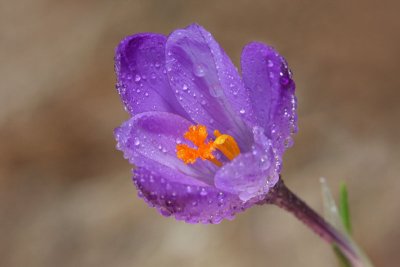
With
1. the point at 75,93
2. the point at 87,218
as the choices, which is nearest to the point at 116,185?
the point at 87,218

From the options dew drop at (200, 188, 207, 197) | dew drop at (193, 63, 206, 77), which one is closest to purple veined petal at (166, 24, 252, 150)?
dew drop at (193, 63, 206, 77)

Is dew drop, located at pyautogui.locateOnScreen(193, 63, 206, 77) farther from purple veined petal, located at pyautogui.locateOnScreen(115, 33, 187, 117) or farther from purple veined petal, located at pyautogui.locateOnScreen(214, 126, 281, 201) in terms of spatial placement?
purple veined petal, located at pyautogui.locateOnScreen(214, 126, 281, 201)

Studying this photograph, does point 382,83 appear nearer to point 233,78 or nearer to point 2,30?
point 2,30

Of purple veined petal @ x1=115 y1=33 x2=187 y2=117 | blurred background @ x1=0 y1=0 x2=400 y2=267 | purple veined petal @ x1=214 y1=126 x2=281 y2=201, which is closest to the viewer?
purple veined petal @ x1=214 y1=126 x2=281 y2=201

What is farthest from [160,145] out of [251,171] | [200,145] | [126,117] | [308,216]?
[126,117]

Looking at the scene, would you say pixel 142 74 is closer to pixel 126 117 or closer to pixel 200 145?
pixel 200 145

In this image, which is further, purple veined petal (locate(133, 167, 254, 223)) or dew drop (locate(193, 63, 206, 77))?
dew drop (locate(193, 63, 206, 77))
